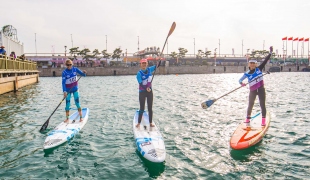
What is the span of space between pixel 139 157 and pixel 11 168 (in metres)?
3.65

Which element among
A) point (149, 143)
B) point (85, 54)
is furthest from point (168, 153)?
point (85, 54)

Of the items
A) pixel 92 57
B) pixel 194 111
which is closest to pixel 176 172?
pixel 194 111

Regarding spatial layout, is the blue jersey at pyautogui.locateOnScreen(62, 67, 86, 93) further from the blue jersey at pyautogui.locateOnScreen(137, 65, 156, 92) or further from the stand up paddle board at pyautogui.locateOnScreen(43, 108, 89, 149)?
the blue jersey at pyautogui.locateOnScreen(137, 65, 156, 92)

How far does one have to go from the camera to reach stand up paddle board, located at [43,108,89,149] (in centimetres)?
834

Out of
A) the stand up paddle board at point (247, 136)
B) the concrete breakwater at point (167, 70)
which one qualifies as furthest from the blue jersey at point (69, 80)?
the concrete breakwater at point (167, 70)

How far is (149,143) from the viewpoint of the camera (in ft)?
25.6

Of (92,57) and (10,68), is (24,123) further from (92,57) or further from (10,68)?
(92,57)

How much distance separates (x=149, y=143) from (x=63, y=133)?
3619mm

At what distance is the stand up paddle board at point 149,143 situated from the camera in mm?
7027

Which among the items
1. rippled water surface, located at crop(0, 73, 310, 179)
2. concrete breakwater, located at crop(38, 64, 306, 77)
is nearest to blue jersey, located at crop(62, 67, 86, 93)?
rippled water surface, located at crop(0, 73, 310, 179)

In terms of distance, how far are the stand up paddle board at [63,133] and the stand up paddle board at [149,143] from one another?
2.52m

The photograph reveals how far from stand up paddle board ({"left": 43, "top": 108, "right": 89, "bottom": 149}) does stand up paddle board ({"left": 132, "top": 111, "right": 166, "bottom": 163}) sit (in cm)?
252

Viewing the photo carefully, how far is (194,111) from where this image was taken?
49.2 ft

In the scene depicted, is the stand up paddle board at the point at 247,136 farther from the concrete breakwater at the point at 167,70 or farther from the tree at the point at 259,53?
the tree at the point at 259,53
